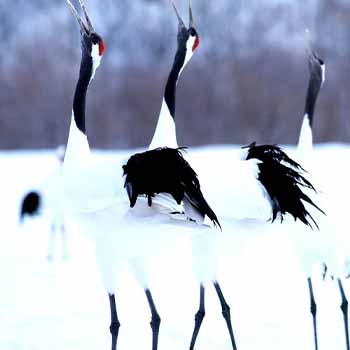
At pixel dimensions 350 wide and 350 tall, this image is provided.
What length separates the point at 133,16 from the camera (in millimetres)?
25125

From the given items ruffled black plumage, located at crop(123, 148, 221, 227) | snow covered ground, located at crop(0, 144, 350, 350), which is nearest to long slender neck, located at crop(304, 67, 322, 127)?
snow covered ground, located at crop(0, 144, 350, 350)

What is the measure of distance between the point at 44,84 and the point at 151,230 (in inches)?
545

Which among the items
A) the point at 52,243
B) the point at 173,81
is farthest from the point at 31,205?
the point at 173,81

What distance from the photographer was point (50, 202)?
3.20 meters

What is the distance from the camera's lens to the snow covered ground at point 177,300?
3.87 meters

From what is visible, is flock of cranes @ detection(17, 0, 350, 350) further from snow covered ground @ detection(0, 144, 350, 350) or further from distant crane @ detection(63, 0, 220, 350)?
snow covered ground @ detection(0, 144, 350, 350)

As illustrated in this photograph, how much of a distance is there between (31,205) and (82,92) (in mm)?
1863

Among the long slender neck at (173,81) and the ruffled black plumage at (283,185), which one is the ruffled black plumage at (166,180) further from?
the long slender neck at (173,81)

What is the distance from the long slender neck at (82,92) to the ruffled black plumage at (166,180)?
640mm

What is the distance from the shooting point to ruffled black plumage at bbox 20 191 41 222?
5245 mm

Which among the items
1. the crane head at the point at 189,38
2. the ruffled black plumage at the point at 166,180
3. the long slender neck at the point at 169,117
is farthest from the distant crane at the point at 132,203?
the crane head at the point at 189,38

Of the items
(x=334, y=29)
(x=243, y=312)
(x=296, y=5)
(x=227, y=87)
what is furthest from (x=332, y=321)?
(x=296, y=5)

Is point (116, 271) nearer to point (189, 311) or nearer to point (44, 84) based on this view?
point (189, 311)

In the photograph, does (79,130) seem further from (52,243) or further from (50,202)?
(52,243)
